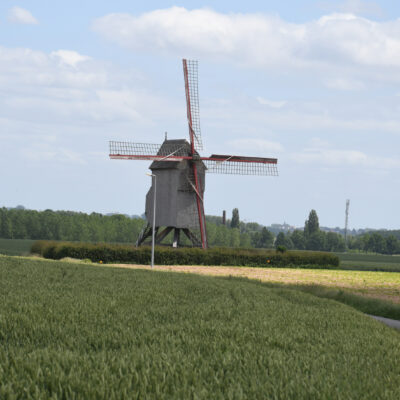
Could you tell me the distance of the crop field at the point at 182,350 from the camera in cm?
628

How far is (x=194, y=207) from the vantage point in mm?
46750

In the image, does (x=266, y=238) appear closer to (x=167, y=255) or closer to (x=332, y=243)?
(x=332, y=243)

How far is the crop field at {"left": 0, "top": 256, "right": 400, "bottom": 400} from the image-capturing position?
20.6 feet

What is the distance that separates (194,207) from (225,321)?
3535 centimetres

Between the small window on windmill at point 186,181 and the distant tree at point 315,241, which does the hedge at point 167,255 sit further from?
the distant tree at point 315,241

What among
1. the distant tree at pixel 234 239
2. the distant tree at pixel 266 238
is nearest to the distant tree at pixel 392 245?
the distant tree at pixel 266 238

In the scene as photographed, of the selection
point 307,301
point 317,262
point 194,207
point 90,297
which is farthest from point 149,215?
point 90,297

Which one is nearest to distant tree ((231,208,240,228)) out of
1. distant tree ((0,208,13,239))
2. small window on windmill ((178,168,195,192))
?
distant tree ((0,208,13,239))

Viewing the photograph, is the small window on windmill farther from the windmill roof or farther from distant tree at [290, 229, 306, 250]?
distant tree at [290, 229, 306, 250]

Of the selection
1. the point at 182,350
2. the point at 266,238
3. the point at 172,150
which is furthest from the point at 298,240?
the point at 182,350

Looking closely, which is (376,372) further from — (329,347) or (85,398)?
(85,398)

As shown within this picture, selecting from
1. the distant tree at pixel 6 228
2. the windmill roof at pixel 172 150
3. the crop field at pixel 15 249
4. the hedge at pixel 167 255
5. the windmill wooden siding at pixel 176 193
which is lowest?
the crop field at pixel 15 249

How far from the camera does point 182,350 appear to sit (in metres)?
8.16

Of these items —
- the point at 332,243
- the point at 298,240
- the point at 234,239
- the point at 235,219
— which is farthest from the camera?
the point at 332,243
